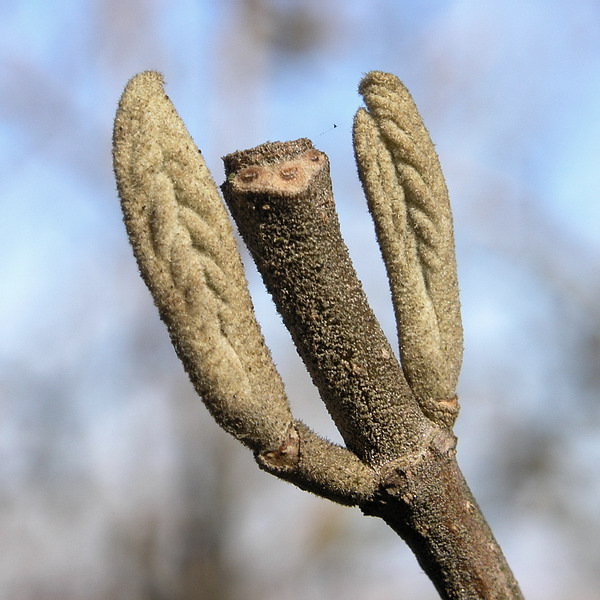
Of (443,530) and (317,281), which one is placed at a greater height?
(317,281)

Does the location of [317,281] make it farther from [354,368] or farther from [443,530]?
[443,530]

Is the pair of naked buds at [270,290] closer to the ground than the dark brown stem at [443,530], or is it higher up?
higher up

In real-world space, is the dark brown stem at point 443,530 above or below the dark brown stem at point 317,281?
below

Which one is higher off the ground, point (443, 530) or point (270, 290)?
point (270, 290)

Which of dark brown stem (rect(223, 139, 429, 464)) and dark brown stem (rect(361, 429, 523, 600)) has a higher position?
dark brown stem (rect(223, 139, 429, 464))

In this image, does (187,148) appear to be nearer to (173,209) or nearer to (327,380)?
(173,209)

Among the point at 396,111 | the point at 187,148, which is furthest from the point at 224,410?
the point at 396,111

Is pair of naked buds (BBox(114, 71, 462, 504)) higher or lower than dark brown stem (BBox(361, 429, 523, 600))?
higher

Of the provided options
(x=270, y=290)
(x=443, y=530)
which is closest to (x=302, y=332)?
(x=270, y=290)

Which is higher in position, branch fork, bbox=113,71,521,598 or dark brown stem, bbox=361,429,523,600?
branch fork, bbox=113,71,521,598

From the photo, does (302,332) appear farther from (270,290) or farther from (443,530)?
(443,530)

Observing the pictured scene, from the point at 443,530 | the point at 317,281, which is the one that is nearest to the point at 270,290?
the point at 317,281

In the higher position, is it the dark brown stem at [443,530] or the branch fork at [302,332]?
the branch fork at [302,332]
